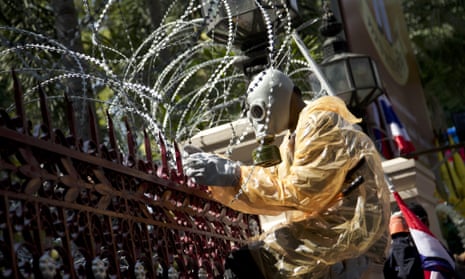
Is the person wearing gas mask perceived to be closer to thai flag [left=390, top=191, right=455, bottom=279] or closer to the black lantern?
thai flag [left=390, top=191, right=455, bottom=279]

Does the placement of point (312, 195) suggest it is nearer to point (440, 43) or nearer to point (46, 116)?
point (46, 116)

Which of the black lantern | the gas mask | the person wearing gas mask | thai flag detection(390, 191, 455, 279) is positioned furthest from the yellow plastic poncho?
the black lantern

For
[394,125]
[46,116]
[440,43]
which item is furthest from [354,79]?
[440,43]

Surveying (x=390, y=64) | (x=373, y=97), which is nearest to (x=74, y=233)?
(x=373, y=97)

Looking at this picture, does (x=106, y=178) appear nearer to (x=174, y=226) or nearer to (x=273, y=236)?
(x=174, y=226)

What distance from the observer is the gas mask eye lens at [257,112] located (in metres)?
→ 5.19

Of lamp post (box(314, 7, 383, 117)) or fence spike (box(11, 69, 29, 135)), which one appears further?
lamp post (box(314, 7, 383, 117))

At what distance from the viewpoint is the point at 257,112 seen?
521cm

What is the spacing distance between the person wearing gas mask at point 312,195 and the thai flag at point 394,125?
934 cm

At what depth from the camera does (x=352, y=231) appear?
15.8 feet

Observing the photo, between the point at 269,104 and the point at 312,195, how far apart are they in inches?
23.7

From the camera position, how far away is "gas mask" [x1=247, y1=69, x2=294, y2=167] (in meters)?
5.17

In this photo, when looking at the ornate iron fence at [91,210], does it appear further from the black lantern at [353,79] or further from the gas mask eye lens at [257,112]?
the black lantern at [353,79]

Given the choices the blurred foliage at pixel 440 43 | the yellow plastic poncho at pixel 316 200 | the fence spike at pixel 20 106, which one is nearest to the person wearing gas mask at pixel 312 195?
the yellow plastic poncho at pixel 316 200
